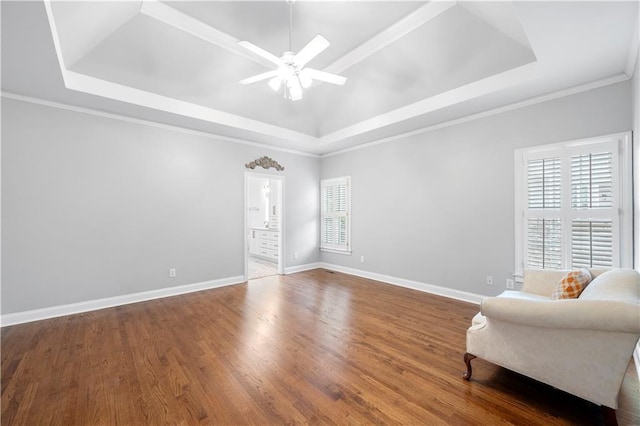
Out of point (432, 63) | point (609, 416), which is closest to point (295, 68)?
point (432, 63)

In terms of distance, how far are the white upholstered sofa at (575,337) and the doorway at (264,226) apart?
4.20 meters

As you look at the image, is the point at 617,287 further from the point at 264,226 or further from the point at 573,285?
the point at 264,226

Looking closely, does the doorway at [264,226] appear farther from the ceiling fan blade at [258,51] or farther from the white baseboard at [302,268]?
the ceiling fan blade at [258,51]

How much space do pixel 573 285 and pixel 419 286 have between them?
2466 millimetres

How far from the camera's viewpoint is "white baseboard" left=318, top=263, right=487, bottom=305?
3.81 m

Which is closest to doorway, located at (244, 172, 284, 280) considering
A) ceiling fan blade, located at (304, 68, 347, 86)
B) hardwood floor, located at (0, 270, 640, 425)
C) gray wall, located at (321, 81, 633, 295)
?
gray wall, located at (321, 81, 633, 295)

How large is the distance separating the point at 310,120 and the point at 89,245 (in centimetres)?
414

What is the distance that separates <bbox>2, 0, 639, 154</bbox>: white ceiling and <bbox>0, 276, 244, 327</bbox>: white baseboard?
269cm

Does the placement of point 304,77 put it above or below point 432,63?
below

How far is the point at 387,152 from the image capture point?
4.96m

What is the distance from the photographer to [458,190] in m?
3.96

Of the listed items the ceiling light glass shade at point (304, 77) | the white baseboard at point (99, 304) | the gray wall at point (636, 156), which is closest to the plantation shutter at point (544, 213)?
the gray wall at point (636, 156)

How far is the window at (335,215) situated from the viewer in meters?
5.70

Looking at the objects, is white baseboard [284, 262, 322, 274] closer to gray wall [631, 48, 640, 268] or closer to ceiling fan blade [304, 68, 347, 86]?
ceiling fan blade [304, 68, 347, 86]
